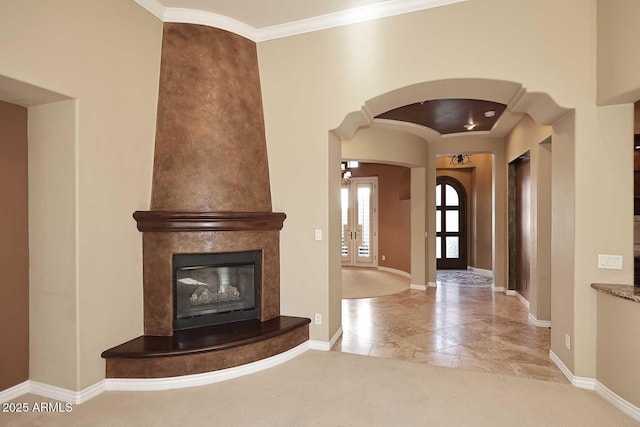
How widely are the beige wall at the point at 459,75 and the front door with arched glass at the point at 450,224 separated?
6.32 metres

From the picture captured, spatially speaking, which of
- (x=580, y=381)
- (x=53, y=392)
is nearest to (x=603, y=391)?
(x=580, y=381)

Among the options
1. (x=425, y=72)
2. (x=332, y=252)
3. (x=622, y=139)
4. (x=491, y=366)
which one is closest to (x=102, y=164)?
(x=332, y=252)

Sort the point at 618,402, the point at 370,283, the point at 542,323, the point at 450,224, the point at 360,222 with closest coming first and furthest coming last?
1. the point at 618,402
2. the point at 542,323
3. the point at 370,283
4. the point at 450,224
5. the point at 360,222

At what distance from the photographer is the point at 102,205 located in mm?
2943

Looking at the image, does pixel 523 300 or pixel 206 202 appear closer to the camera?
pixel 206 202

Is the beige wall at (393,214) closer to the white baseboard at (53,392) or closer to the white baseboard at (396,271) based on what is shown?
the white baseboard at (396,271)

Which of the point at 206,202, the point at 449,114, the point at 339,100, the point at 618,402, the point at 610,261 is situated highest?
the point at 449,114

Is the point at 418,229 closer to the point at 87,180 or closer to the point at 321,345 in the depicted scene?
the point at 321,345

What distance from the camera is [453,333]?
4355 millimetres

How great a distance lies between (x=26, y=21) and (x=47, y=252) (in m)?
1.77

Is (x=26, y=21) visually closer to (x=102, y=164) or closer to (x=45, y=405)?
(x=102, y=164)

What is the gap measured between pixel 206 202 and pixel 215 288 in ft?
3.09

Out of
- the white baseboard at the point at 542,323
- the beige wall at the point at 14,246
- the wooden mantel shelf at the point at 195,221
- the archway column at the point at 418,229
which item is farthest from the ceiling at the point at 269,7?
the white baseboard at the point at 542,323

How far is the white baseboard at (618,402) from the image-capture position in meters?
2.49
